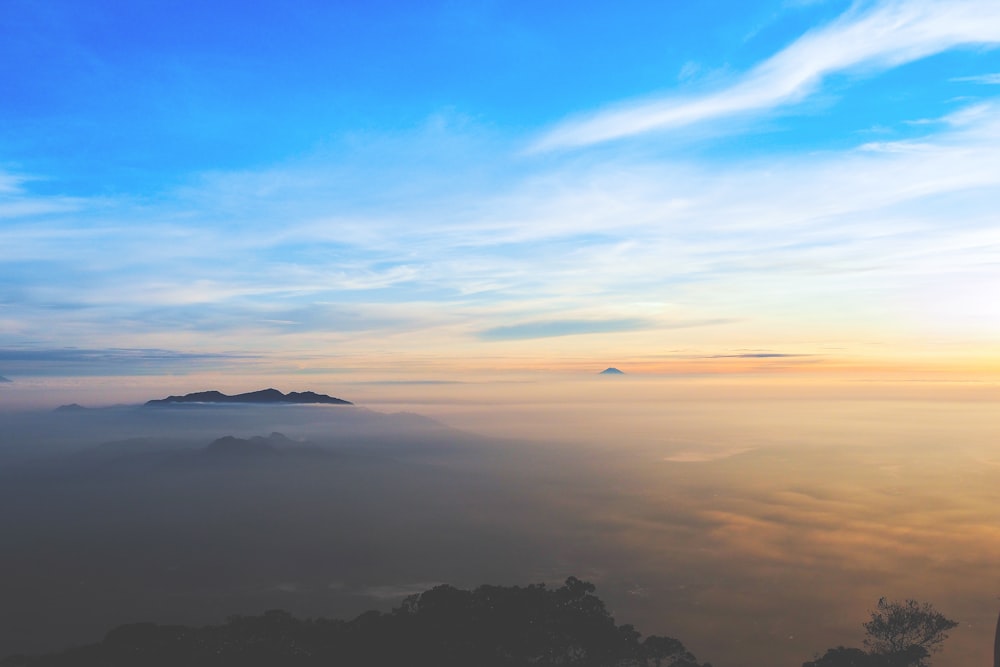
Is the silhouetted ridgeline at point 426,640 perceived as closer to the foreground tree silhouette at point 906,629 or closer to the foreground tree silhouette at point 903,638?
the foreground tree silhouette at point 903,638

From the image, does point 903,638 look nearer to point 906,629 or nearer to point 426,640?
point 906,629

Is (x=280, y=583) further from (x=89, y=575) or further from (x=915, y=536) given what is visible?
(x=915, y=536)

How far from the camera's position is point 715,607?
124 metres

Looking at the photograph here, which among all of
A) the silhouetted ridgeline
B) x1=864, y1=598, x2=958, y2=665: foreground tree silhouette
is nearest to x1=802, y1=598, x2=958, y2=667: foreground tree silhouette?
x1=864, y1=598, x2=958, y2=665: foreground tree silhouette

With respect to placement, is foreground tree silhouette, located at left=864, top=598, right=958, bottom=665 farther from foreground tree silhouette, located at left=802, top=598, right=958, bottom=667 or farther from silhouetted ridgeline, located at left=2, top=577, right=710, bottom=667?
silhouetted ridgeline, located at left=2, top=577, right=710, bottom=667

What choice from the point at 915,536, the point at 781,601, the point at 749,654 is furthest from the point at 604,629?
the point at 915,536

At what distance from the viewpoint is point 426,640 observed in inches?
1569

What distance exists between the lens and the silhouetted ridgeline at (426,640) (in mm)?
37625

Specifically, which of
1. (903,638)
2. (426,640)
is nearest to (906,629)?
(903,638)

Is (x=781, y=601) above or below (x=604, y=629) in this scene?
below

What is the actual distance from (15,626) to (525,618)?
429ft

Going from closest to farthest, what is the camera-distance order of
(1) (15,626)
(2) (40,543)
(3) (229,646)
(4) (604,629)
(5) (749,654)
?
(3) (229,646) < (4) (604,629) < (5) (749,654) < (1) (15,626) < (2) (40,543)

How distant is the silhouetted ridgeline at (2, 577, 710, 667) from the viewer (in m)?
37.6

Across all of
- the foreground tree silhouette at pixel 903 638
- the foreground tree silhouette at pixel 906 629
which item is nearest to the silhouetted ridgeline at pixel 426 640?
the foreground tree silhouette at pixel 903 638
